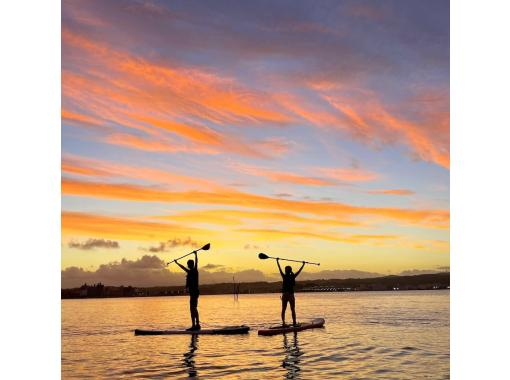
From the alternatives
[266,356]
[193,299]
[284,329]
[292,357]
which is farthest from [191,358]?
[284,329]

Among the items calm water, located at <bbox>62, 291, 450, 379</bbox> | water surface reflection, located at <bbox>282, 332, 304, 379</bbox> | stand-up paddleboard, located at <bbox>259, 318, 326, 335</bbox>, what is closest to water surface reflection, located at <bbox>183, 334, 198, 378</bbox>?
calm water, located at <bbox>62, 291, 450, 379</bbox>

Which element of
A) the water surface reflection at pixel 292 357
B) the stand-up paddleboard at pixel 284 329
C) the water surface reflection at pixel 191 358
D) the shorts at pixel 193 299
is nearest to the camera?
the water surface reflection at pixel 292 357

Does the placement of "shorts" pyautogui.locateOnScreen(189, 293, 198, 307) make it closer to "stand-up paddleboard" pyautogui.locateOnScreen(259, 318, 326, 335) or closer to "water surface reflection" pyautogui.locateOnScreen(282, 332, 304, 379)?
"stand-up paddleboard" pyautogui.locateOnScreen(259, 318, 326, 335)

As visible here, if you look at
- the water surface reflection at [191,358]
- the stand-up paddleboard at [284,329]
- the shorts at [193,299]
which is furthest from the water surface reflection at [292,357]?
the shorts at [193,299]

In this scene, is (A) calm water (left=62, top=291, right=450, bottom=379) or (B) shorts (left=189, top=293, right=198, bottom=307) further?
(B) shorts (left=189, top=293, right=198, bottom=307)

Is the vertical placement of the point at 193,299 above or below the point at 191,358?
above

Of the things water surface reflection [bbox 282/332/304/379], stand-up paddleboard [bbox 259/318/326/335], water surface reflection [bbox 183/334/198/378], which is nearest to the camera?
water surface reflection [bbox 282/332/304/379]

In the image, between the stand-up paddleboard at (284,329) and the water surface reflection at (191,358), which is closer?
the water surface reflection at (191,358)

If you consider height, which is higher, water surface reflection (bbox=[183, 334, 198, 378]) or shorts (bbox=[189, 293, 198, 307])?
shorts (bbox=[189, 293, 198, 307])

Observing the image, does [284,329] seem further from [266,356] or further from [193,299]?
[266,356]

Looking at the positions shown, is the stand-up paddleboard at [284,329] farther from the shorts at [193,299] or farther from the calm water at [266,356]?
the shorts at [193,299]

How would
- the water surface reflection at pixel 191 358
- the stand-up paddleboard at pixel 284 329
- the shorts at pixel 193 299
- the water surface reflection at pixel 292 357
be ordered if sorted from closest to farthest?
1. the water surface reflection at pixel 292 357
2. the water surface reflection at pixel 191 358
3. the shorts at pixel 193 299
4. the stand-up paddleboard at pixel 284 329
